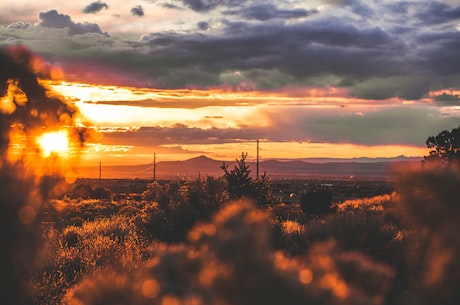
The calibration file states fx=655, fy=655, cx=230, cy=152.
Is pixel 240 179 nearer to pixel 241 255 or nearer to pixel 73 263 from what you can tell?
pixel 73 263

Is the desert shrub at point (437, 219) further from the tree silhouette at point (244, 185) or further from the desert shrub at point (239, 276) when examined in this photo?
the tree silhouette at point (244, 185)

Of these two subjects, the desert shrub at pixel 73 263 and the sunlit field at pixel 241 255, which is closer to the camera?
the sunlit field at pixel 241 255

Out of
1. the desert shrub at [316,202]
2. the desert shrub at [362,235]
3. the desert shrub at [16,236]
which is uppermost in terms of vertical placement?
the desert shrub at [16,236]

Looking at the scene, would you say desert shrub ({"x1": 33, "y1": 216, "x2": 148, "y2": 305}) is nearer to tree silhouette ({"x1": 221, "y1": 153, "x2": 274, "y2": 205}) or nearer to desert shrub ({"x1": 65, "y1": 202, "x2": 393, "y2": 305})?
tree silhouette ({"x1": 221, "y1": 153, "x2": 274, "y2": 205})

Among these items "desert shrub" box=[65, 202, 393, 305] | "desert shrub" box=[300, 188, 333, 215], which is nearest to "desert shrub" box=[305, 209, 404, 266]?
"desert shrub" box=[65, 202, 393, 305]

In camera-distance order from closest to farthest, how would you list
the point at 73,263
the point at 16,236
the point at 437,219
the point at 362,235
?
the point at 437,219
the point at 16,236
the point at 362,235
the point at 73,263

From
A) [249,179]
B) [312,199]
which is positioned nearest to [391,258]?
[249,179]

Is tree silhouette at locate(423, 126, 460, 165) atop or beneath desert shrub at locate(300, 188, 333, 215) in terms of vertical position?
atop

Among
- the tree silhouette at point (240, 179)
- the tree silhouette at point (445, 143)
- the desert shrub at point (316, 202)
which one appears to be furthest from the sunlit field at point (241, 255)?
the tree silhouette at point (445, 143)

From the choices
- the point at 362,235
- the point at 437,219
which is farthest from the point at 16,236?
the point at 362,235

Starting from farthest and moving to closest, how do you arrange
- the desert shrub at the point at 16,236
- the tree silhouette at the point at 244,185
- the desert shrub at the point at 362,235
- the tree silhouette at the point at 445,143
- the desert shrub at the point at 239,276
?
the tree silhouette at the point at 445,143 < the tree silhouette at the point at 244,185 < the desert shrub at the point at 362,235 < the desert shrub at the point at 16,236 < the desert shrub at the point at 239,276

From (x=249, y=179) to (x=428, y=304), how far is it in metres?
23.0

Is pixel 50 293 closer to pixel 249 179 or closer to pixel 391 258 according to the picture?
pixel 391 258

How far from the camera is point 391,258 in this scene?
42.8 ft
